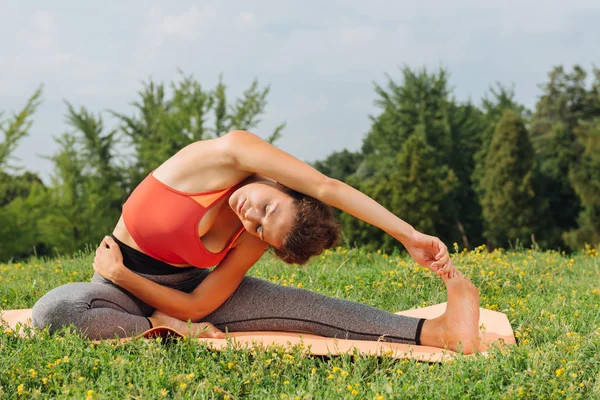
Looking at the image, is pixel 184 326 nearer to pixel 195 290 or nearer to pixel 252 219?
pixel 195 290

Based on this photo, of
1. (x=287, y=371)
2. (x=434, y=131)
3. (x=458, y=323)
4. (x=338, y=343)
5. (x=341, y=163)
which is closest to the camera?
(x=287, y=371)

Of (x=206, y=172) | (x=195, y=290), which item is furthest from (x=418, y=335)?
(x=206, y=172)

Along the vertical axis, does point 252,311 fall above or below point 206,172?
below

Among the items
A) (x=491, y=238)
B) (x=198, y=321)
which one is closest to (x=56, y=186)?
(x=491, y=238)

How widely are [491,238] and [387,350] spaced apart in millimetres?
32471

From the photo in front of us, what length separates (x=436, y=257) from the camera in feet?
12.8

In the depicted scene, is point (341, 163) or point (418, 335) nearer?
point (418, 335)

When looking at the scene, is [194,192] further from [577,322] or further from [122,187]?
[122,187]

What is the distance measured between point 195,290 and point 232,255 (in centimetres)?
31

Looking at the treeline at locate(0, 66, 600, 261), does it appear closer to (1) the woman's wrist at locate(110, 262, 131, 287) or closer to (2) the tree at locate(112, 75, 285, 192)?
(2) the tree at locate(112, 75, 285, 192)

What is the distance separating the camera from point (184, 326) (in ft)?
13.3

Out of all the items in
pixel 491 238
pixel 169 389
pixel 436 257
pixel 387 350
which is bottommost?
pixel 169 389

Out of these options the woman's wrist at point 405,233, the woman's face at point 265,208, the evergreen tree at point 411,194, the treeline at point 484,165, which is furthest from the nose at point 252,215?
the evergreen tree at point 411,194

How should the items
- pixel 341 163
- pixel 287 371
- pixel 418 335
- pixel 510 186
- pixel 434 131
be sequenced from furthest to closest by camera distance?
pixel 341 163
pixel 434 131
pixel 510 186
pixel 418 335
pixel 287 371
